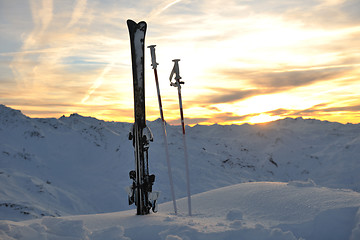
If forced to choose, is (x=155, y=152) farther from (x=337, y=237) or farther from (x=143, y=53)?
(x=337, y=237)

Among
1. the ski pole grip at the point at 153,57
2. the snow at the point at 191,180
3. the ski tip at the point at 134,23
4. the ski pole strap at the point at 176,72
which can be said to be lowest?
the snow at the point at 191,180

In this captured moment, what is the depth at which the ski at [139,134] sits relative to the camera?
256 inches

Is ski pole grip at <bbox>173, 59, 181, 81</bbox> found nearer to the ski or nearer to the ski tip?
the ski

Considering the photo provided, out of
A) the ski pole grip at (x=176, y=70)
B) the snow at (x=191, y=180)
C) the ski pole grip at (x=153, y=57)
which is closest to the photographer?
the snow at (x=191, y=180)

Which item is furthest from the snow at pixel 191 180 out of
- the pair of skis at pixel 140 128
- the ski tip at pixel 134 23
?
the ski tip at pixel 134 23

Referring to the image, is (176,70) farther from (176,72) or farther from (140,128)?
(140,128)

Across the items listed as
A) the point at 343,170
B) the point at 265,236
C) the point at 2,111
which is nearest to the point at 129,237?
the point at 265,236

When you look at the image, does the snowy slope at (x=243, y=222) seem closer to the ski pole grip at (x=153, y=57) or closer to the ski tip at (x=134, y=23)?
the ski pole grip at (x=153, y=57)

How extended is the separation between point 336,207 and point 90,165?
1747 cm

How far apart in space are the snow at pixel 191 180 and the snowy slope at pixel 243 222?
0.02 metres

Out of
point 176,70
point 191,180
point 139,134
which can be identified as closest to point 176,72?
point 176,70

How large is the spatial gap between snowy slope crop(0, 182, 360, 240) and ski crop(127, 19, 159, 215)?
0.63 m

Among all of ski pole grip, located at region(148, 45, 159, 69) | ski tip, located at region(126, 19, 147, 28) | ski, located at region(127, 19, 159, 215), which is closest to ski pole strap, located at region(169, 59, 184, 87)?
ski pole grip, located at region(148, 45, 159, 69)

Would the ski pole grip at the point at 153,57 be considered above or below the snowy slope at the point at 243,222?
above
